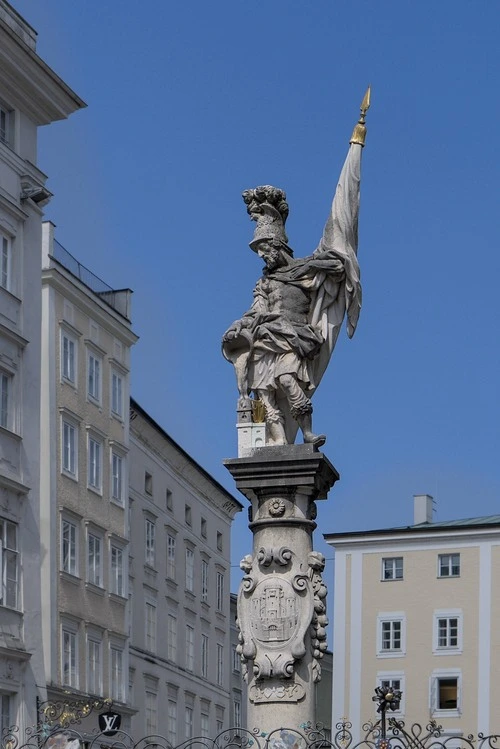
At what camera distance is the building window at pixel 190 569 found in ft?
226

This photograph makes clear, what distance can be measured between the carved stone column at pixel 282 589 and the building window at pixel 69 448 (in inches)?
1547

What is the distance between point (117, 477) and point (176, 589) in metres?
11.8

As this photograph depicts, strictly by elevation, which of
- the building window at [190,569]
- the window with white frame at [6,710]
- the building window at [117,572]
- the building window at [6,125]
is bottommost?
the window with white frame at [6,710]

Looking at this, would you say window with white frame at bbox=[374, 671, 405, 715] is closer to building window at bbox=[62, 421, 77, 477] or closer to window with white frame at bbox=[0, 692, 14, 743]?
building window at bbox=[62, 421, 77, 477]

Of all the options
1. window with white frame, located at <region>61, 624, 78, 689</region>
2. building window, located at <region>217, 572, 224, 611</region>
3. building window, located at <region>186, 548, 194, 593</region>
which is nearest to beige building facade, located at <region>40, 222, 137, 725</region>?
window with white frame, located at <region>61, 624, 78, 689</region>

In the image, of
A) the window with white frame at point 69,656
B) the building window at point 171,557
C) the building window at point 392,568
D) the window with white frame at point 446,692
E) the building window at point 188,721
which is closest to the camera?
the window with white frame at point 69,656

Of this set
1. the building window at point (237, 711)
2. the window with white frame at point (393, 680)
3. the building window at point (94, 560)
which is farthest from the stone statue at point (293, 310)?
the building window at point (237, 711)

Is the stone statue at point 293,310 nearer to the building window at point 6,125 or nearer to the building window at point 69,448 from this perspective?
the building window at point 6,125

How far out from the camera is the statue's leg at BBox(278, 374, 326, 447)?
12.3m

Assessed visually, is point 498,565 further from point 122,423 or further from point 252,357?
point 252,357

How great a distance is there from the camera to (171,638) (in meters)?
65.9

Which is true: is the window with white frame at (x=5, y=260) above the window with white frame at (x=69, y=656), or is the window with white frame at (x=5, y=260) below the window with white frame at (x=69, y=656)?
above

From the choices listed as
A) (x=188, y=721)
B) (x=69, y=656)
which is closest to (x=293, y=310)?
(x=69, y=656)

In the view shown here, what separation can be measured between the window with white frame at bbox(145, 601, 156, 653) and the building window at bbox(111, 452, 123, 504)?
7434 mm
